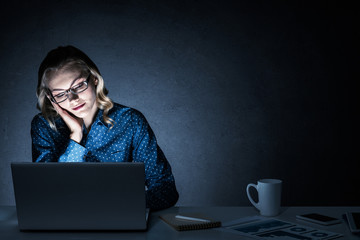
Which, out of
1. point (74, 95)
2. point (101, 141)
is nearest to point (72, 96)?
point (74, 95)

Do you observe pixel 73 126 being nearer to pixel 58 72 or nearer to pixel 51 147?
pixel 51 147

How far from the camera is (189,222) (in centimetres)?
116

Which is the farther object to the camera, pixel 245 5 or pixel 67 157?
pixel 245 5

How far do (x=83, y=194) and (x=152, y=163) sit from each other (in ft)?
2.74

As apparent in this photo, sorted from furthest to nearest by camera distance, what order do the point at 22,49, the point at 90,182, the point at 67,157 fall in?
the point at 22,49
the point at 67,157
the point at 90,182

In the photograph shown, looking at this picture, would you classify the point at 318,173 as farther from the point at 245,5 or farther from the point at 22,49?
the point at 22,49

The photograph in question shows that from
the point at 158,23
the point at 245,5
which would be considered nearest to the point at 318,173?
the point at 245,5

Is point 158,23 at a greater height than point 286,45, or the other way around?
point 158,23

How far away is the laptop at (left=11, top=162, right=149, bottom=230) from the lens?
3.43 feet

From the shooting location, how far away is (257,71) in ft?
9.44

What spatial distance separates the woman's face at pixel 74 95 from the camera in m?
2.03

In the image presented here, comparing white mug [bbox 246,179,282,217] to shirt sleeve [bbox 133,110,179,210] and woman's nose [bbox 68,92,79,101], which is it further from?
woman's nose [bbox 68,92,79,101]

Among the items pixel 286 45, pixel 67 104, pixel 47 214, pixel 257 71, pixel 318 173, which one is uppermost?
pixel 286 45

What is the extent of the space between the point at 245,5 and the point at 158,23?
26.3 inches
